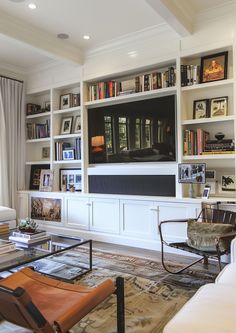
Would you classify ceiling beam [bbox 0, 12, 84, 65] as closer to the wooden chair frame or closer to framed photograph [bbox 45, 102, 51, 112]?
framed photograph [bbox 45, 102, 51, 112]

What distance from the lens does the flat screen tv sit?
390cm

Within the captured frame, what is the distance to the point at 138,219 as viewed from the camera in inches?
153

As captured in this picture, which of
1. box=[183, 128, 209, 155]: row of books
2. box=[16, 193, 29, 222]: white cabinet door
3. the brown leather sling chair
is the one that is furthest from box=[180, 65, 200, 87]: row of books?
box=[16, 193, 29, 222]: white cabinet door

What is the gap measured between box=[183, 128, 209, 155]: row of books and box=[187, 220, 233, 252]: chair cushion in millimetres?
1123

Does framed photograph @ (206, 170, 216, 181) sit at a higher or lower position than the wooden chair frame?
higher

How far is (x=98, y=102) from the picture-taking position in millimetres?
4426

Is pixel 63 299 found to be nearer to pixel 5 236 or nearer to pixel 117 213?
pixel 5 236

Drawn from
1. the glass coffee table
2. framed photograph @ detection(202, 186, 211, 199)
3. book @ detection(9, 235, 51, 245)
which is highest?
framed photograph @ detection(202, 186, 211, 199)

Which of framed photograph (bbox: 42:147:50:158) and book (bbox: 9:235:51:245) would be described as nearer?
book (bbox: 9:235:51:245)

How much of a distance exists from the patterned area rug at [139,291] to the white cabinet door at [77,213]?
0.86 m

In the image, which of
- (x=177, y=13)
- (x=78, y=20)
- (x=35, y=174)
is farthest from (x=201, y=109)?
(x=35, y=174)

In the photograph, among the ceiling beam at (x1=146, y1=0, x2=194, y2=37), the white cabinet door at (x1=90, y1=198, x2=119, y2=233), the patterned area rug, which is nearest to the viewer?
the patterned area rug

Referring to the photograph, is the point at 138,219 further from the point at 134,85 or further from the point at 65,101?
the point at 65,101

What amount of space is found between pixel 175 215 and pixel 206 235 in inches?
35.4
